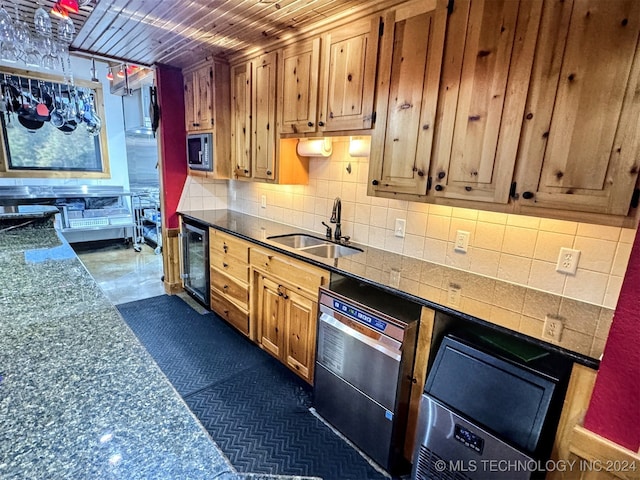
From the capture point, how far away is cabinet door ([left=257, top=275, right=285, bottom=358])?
7.66ft

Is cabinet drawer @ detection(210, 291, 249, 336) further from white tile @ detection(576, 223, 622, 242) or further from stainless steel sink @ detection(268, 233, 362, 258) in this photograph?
white tile @ detection(576, 223, 622, 242)

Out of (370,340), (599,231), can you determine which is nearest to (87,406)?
(370,340)

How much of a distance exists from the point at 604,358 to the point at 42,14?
2771 millimetres

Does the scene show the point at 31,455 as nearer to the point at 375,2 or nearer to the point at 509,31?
the point at 509,31

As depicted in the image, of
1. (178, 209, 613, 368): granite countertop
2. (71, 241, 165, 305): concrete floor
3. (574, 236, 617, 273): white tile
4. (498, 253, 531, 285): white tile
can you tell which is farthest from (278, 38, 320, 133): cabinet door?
(71, 241, 165, 305): concrete floor

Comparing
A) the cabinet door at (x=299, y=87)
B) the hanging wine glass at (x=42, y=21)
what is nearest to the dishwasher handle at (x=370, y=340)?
the cabinet door at (x=299, y=87)

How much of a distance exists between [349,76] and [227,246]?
5.47 feet

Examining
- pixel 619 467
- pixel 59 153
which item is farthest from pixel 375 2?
pixel 59 153

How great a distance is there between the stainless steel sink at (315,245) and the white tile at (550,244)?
3.39 feet

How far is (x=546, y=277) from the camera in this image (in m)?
1.61

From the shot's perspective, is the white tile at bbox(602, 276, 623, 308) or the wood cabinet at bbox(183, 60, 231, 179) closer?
the white tile at bbox(602, 276, 623, 308)

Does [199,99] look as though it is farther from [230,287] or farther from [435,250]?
[435,250]

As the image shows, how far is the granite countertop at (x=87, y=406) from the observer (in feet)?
1.89

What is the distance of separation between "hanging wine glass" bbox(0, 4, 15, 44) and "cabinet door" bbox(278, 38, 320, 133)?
4.98ft
